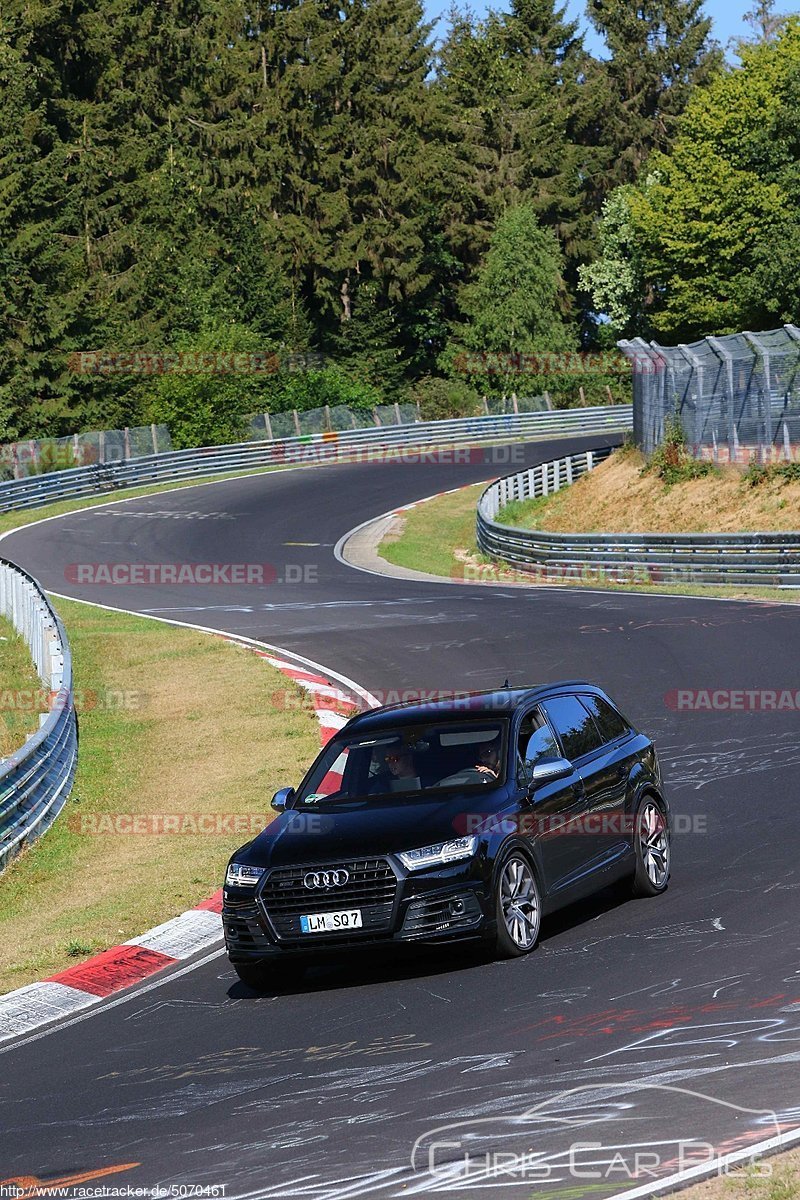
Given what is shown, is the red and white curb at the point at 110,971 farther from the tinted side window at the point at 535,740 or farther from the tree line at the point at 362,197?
the tree line at the point at 362,197

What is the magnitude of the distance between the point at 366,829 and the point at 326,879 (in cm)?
40

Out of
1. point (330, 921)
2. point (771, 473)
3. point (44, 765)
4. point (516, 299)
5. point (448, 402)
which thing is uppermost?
point (516, 299)

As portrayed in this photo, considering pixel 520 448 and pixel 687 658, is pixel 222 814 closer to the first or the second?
pixel 687 658

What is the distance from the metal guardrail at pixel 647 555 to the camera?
105ft

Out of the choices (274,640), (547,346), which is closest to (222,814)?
(274,640)

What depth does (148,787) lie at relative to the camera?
55.4 ft

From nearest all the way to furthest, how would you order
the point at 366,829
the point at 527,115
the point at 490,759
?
the point at 366,829, the point at 490,759, the point at 527,115

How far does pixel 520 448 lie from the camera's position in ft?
224

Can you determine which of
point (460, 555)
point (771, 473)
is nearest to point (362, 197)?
point (460, 555)

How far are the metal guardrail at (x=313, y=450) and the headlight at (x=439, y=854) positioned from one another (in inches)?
1766

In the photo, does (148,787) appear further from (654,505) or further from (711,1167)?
(654,505)

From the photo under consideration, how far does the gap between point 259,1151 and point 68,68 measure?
8888 cm

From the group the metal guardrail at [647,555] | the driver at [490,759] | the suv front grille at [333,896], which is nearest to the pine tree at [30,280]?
the metal guardrail at [647,555]

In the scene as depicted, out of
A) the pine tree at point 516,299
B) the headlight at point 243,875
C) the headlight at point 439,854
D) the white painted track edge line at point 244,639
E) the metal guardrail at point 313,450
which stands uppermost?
the pine tree at point 516,299
